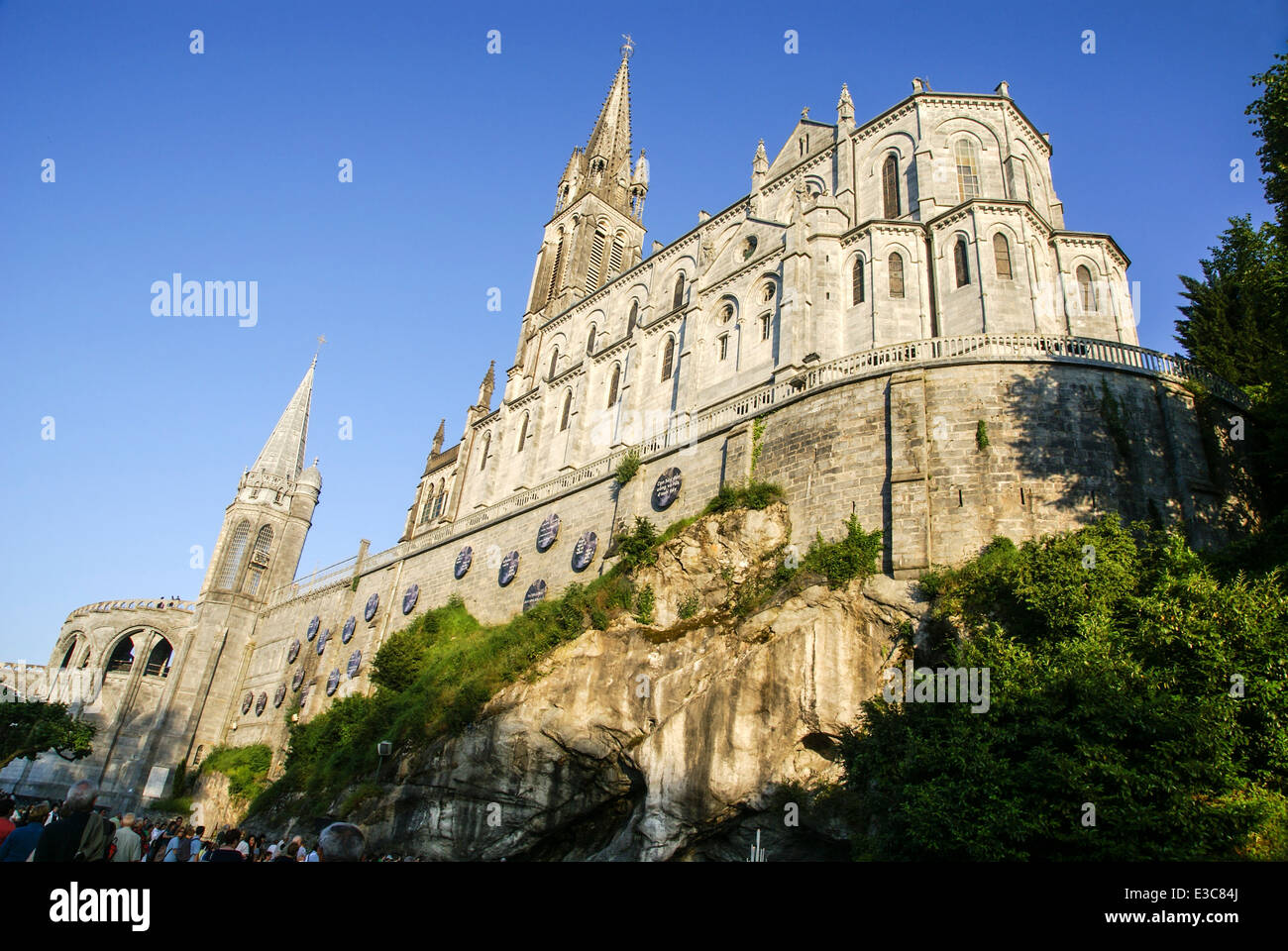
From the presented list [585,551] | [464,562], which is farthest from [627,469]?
[464,562]

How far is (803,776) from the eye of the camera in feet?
61.0

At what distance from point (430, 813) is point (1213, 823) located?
19.2m

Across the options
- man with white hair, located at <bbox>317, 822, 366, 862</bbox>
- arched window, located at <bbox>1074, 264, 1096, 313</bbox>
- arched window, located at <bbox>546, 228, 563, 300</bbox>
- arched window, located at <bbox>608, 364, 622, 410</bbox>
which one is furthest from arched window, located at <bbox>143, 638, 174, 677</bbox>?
man with white hair, located at <bbox>317, 822, 366, 862</bbox>

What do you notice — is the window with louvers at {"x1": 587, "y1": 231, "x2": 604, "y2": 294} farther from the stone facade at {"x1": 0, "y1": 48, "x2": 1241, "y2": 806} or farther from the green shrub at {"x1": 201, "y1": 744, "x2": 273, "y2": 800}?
the green shrub at {"x1": 201, "y1": 744, "x2": 273, "y2": 800}

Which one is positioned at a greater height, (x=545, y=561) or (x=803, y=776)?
(x=545, y=561)

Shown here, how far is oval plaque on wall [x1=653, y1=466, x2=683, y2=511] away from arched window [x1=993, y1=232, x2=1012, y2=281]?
1508 centimetres


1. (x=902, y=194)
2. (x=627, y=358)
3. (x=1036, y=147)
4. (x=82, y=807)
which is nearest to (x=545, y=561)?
(x=627, y=358)

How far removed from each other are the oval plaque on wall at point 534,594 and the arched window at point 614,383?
46.5 feet

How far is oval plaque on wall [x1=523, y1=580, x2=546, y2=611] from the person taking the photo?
1256 inches

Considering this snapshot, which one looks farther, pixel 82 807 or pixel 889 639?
pixel 889 639

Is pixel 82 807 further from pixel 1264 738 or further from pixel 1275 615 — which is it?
pixel 1275 615

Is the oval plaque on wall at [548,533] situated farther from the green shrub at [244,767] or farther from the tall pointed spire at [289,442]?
the tall pointed spire at [289,442]

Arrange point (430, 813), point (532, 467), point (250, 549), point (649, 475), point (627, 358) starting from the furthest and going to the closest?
1. point (250, 549)
2. point (532, 467)
3. point (627, 358)
4. point (649, 475)
5. point (430, 813)

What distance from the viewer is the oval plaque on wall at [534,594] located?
105ft
